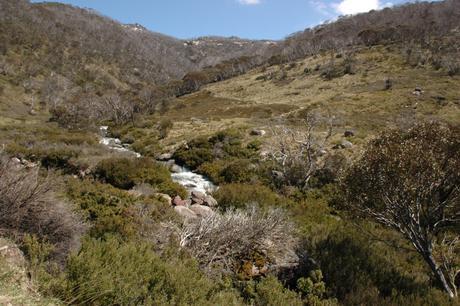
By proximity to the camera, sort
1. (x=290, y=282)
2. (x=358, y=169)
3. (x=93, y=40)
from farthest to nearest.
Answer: (x=93, y=40) → (x=358, y=169) → (x=290, y=282)

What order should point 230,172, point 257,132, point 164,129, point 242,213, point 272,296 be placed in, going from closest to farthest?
point 272,296, point 242,213, point 230,172, point 257,132, point 164,129

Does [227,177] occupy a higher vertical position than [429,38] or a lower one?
lower

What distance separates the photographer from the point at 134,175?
15.1 meters

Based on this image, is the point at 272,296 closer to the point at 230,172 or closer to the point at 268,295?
the point at 268,295

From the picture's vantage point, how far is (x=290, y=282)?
7.07 m

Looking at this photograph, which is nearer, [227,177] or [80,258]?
[80,258]

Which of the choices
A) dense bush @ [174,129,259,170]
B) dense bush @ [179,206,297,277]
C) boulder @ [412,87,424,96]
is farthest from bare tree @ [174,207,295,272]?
boulder @ [412,87,424,96]

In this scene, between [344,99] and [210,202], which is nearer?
[210,202]

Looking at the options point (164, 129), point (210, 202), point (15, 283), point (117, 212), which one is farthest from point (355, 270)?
point (164, 129)

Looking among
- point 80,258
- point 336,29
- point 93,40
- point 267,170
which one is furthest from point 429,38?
Result: point 93,40

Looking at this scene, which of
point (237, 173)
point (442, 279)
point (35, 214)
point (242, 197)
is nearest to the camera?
point (35, 214)

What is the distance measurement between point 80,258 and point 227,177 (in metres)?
13.2

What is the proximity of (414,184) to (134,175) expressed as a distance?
10.9 meters

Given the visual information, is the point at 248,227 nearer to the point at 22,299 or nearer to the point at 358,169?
the point at 358,169
